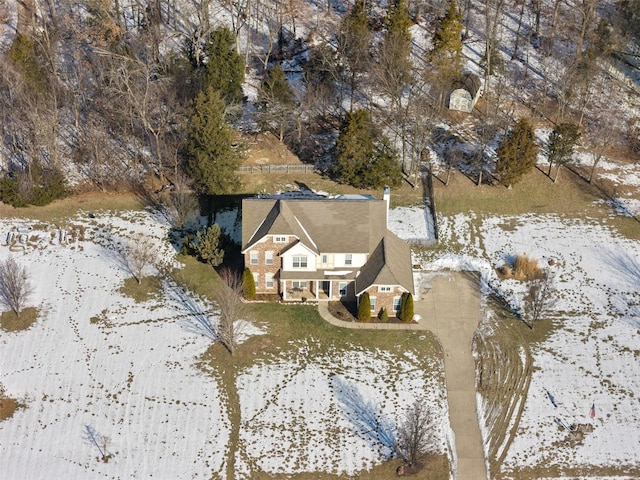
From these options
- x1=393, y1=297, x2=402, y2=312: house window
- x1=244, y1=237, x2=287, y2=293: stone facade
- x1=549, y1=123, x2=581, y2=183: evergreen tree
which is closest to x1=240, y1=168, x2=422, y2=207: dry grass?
x1=549, y1=123, x2=581, y2=183: evergreen tree

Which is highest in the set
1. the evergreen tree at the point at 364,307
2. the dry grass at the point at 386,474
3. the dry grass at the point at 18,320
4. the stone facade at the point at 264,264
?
the stone facade at the point at 264,264

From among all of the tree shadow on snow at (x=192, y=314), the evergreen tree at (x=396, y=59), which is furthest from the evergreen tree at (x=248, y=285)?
the evergreen tree at (x=396, y=59)

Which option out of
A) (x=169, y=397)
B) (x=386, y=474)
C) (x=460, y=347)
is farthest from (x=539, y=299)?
(x=169, y=397)

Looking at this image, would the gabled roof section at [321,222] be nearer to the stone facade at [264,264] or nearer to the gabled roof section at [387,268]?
the stone facade at [264,264]

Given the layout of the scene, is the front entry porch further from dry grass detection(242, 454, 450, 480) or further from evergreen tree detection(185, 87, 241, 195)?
dry grass detection(242, 454, 450, 480)

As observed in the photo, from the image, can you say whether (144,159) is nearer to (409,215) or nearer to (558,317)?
(409,215)

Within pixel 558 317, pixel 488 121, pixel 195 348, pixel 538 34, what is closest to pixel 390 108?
pixel 488 121

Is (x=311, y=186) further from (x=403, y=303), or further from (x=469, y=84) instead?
(x=469, y=84)
